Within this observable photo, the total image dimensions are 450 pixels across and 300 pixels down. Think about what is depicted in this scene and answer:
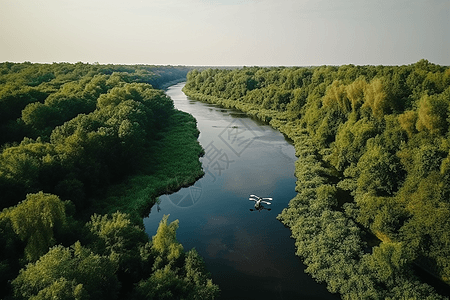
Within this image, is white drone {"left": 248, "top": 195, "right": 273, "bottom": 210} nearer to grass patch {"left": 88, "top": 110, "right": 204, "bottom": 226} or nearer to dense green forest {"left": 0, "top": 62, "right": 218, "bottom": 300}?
grass patch {"left": 88, "top": 110, "right": 204, "bottom": 226}

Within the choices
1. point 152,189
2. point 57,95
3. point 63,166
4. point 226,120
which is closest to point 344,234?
point 152,189

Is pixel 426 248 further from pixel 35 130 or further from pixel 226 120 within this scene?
pixel 226 120

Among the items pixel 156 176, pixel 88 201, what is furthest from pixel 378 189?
pixel 88 201

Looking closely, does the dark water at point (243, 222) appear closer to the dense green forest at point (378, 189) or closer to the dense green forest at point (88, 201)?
the dense green forest at point (378, 189)

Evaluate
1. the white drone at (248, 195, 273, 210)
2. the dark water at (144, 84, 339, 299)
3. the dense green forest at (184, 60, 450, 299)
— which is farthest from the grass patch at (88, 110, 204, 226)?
the dense green forest at (184, 60, 450, 299)

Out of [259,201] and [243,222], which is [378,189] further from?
[243,222]

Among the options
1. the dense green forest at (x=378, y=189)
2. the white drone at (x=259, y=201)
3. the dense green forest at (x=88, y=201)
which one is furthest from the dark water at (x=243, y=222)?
the dense green forest at (x=88, y=201)

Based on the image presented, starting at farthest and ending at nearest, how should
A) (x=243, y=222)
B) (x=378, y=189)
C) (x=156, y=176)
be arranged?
(x=156, y=176) < (x=378, y=189) < (x=243, y=222)
